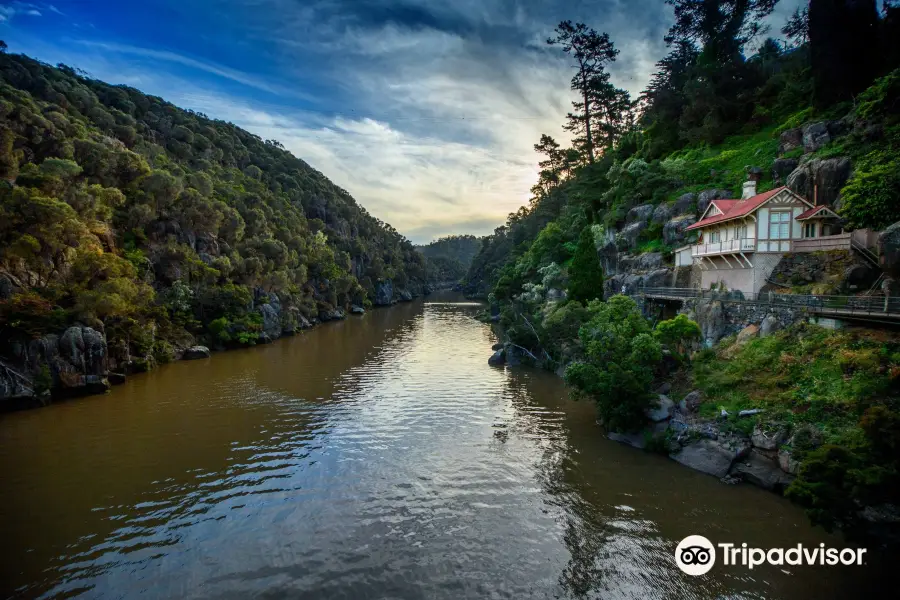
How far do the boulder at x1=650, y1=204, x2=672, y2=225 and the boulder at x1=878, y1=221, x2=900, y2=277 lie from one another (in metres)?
16.8

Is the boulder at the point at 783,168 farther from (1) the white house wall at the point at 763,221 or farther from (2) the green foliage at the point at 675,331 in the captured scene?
(2) the green foliage at the point at 675,331

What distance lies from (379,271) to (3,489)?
8791 centimetres

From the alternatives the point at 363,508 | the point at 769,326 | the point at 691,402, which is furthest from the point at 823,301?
the point at 363,508

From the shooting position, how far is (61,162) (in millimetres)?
32031

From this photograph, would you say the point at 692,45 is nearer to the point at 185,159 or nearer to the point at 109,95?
the point at 185,159

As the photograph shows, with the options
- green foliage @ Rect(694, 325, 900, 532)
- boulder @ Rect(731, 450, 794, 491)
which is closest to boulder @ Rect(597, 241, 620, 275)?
green foliage @ Rect(694, 325, 900, 532)

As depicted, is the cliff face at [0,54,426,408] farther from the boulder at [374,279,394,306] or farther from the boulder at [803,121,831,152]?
the boulder at [803,121,831,152]

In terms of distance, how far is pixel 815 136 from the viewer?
28.2 meters

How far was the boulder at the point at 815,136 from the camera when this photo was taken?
27530 mm

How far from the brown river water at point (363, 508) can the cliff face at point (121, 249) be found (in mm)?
5634

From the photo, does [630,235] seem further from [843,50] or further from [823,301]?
[823,301]

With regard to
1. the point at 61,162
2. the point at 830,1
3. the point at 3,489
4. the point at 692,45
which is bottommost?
the point at 3,489

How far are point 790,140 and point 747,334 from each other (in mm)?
20265

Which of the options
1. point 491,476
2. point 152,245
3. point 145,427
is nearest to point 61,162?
point 152,245
